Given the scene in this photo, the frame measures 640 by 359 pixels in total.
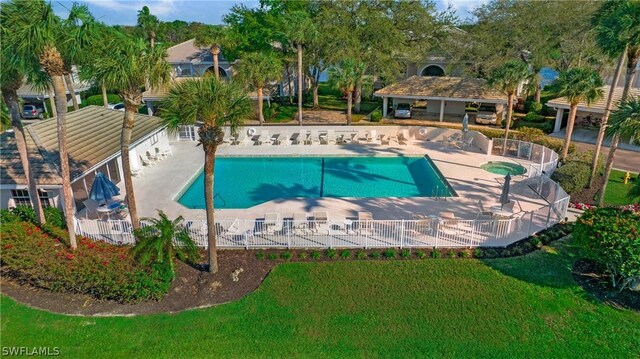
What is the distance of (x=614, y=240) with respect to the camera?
37.7 ft

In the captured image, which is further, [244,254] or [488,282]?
[244,254]

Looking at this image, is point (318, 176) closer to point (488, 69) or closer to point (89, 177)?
point (89, 177)

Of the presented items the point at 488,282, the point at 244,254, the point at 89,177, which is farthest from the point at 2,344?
the point at 488,282

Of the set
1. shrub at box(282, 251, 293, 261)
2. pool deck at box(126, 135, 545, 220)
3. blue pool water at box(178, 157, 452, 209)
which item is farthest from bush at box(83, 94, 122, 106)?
shrub at box(282, 251, 293, 261)

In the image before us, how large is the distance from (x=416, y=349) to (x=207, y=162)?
25.9ft

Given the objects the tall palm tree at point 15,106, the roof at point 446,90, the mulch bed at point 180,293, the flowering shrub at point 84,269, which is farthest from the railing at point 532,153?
the tall palm tree at point 15,106

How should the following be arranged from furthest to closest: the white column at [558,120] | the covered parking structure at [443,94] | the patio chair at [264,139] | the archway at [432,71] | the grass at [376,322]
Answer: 1. the archway at [432,71]
2. the covered parking structure at [443,94]
3. the white column at [558,120]
4. the patio chair at [264,139]
5. the grass at [376,322]

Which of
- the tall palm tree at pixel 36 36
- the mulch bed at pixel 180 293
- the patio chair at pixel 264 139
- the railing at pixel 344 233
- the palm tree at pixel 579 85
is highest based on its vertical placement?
the tall palm tree at pixel 36 36

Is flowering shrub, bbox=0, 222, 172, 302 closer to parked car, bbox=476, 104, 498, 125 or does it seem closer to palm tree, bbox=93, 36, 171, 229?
palm tree, bbox=93, 36, 171, 229

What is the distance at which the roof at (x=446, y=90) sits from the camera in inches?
1312

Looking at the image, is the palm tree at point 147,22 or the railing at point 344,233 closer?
the railing at point 344,233

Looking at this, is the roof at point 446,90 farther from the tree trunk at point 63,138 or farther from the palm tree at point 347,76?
the tree trunk at point 63,138

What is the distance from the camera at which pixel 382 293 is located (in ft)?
40.2

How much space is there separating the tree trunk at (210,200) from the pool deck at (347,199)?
3800 mm
